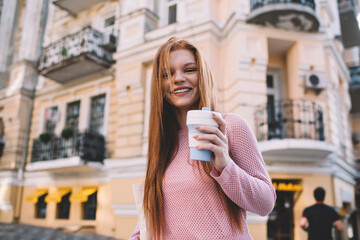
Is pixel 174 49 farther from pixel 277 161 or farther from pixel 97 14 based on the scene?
pixel 97 14

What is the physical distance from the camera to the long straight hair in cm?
139

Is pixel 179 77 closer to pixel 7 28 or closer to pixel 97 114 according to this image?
pixel 97 114

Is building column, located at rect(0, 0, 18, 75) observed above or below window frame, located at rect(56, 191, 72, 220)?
above

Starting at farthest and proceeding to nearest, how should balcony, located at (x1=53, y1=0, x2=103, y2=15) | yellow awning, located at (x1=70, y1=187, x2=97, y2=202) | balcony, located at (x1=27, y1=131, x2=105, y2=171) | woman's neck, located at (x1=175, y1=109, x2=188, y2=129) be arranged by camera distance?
balcony, located at (x1=53, y1=0, x2=103, y2=15) → balcony, located at (x1=27, y1=131, x2=105, y2=171) → yellow awning, located at (x1=70, y1=187, x2=97, y2=202) → woman's neck, located at (x1=175, y1=109, x2=188, y2=129)

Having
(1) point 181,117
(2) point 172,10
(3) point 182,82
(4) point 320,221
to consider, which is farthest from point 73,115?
(3) point 182,82

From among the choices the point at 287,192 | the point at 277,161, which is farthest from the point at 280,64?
the point at 287,192

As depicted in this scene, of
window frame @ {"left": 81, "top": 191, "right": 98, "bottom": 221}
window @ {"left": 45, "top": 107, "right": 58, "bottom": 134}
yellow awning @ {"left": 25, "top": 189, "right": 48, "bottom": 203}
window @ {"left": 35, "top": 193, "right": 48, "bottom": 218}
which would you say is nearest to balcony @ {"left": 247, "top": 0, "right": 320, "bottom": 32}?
window frame @ {"left": 81, "top": 191, "right": 98, "bottom": 221}

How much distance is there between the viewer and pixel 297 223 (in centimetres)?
767

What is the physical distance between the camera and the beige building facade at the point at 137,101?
25.0 feet

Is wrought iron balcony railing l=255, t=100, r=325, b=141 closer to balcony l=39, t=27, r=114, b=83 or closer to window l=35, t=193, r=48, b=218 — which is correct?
balcony l=39, t=27, r=114, b=83

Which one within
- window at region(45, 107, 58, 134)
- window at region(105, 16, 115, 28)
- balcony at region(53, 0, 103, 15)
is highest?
balcony at region(53, 0, 103, 15)

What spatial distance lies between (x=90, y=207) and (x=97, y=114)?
10.7 ft

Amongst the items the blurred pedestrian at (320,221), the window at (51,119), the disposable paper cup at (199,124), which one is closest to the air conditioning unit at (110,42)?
the window at (51,119)

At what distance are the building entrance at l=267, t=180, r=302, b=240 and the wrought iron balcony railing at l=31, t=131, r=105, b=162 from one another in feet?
18.2
